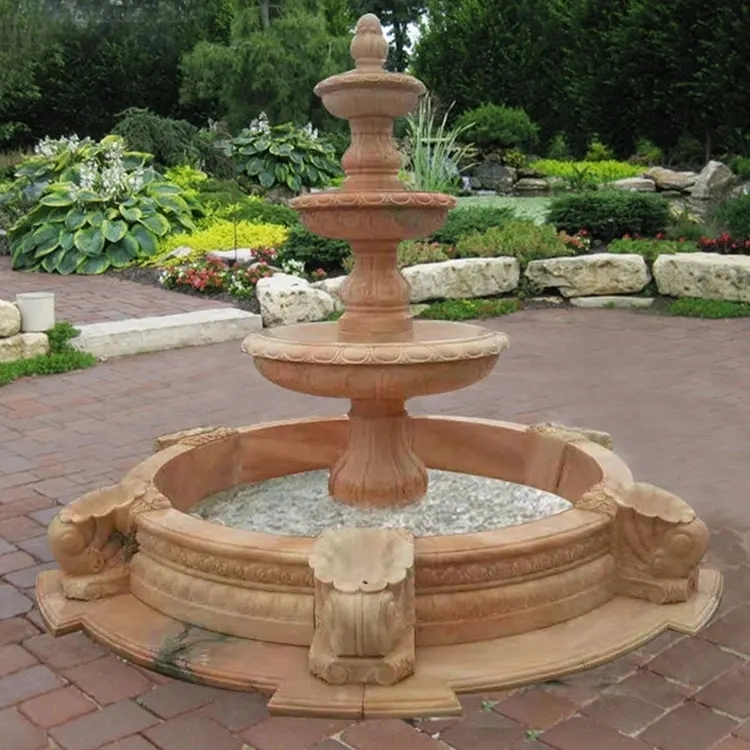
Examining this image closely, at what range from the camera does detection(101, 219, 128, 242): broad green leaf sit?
12867 millimetres

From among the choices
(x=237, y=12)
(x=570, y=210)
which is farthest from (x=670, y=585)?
(x=237, y=12)

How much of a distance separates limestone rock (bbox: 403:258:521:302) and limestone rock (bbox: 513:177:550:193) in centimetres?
1124

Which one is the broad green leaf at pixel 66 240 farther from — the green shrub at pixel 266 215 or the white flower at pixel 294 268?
the white flower at pixel 294 268

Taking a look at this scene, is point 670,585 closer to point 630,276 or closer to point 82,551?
point 82,551

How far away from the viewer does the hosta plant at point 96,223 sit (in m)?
12.8

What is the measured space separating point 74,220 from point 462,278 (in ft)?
18.2

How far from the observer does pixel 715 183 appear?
17.9 metres

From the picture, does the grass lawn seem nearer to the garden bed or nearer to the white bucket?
the garden bed

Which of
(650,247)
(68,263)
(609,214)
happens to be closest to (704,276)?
(650,247)

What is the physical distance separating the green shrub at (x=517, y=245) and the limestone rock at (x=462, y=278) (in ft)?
0.87

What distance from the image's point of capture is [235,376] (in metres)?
7.97

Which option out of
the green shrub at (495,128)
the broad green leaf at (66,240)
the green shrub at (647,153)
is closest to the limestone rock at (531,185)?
the green shrub at (495,128)

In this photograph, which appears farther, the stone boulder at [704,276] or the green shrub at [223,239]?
the green shrub at [223,239]

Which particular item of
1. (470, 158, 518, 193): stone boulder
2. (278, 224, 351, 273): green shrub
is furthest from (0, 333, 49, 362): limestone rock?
(470, 158, 518, 193): stone boulder
